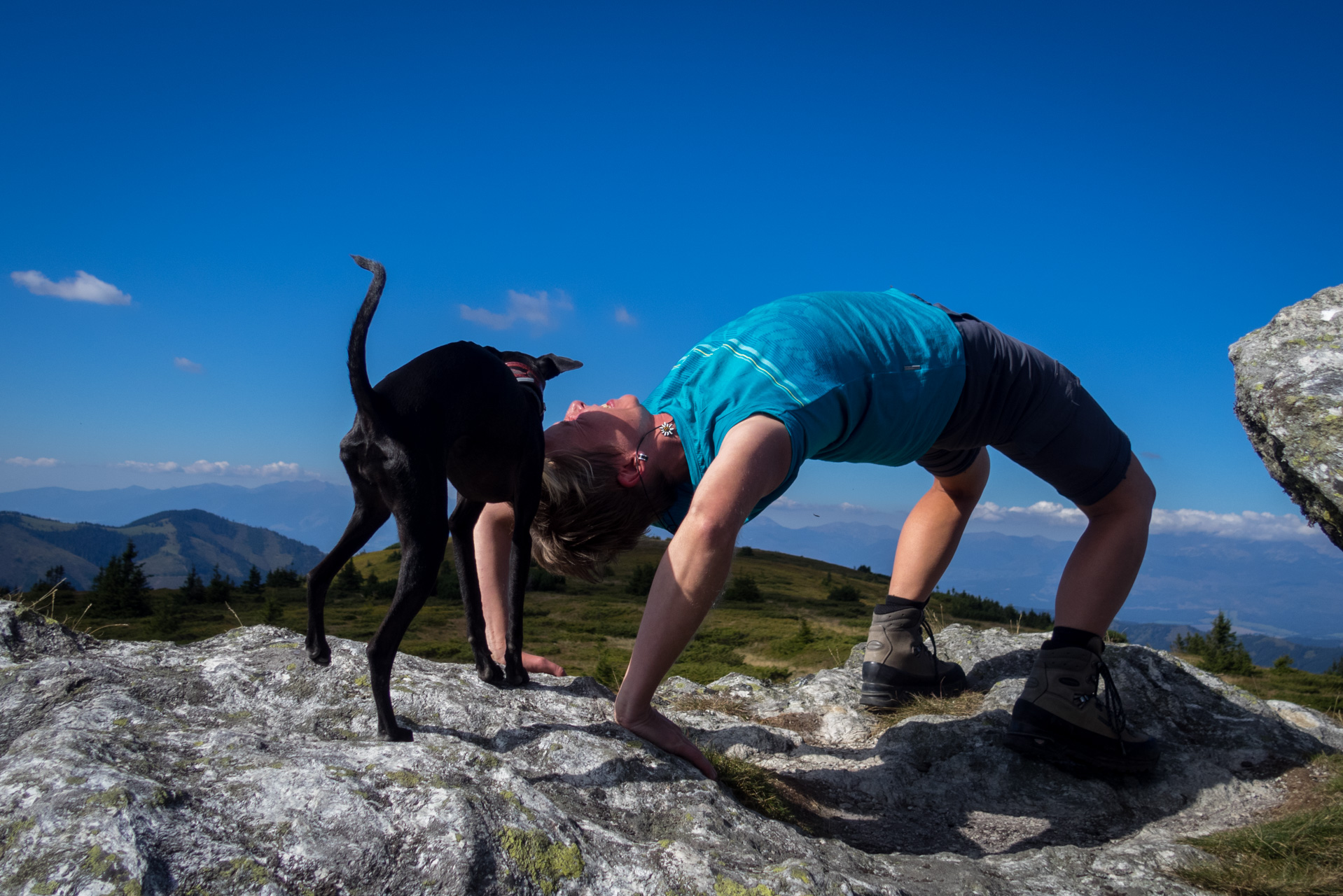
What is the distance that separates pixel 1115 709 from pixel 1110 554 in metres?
0.99

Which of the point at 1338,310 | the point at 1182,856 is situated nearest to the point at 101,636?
the point at 1182,856

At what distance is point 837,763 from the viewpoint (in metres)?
4.50

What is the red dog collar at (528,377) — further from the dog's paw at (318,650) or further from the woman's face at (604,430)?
the dog's paw at (318,650)

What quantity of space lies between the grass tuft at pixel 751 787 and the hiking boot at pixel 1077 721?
176 cm

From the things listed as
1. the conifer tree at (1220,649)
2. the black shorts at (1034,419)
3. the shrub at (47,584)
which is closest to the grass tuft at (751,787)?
the black shorts at (1034,419)

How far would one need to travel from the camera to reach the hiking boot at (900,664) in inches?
209

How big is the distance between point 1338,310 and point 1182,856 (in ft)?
10.8

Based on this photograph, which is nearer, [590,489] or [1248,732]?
[590,489]

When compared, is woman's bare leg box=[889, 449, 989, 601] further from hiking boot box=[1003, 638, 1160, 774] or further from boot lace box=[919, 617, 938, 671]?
hiking boot box=[1003, 638, 1160, 774]

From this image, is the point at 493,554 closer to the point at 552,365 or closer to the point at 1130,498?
the point at 552,365

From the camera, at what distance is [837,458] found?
390 centimetres

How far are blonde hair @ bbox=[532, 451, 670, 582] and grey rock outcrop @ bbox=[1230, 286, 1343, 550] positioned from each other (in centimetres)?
339

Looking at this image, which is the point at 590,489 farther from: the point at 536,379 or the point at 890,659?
the point at 890,659

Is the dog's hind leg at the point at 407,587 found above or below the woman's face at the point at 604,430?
below
